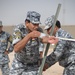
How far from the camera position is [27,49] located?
4059 millimetres

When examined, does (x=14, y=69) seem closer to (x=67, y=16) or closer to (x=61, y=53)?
(x=61, y=53)

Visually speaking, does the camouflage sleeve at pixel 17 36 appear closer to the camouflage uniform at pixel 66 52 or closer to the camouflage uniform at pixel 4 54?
the camouflage uniform at pixel 66 52

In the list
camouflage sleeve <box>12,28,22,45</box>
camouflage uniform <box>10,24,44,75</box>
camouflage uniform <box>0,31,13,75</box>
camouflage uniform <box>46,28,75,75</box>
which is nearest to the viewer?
camouflage uniform <box>46,28,75,75</box>

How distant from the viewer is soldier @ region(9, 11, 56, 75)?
389 centimetres

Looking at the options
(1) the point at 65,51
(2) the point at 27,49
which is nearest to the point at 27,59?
(2) the point at 27,49

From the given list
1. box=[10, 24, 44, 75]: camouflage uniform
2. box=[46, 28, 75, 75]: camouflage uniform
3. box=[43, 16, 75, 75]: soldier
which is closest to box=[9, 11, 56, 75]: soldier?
box=[10, 24, 44, 75]: camouflage uniform

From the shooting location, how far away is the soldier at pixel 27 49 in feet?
12.8

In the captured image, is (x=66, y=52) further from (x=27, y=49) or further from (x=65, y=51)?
(x=27, y=49)

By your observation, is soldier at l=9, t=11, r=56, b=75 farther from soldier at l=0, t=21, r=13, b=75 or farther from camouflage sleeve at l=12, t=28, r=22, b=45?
soldier at l=0, t=21, r=13, b=75

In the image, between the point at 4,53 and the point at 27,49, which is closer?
the point at 27,49

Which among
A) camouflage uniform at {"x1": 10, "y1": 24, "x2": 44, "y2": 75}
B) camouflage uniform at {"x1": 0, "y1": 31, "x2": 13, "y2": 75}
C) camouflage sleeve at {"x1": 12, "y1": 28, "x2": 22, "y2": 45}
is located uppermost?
camouflage sleeve at {"x1": 12, "y1": 28, "x2": 22, "y2": 45}

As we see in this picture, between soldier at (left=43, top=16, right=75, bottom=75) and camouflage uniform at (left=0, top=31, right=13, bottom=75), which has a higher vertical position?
soldier at (left=43, top=16, right=75, bottom=75)

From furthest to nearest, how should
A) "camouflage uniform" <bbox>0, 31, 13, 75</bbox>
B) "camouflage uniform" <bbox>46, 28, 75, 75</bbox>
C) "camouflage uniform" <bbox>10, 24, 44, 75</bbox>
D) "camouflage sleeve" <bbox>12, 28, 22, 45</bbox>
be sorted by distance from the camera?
"camouflage uniform" <bbox>0, 31, 13, 75</bbox> → "camouflage uniform" <bbox>10, 24, 44, 75</bbox> → "camouflage sleeve" <bbox>12, 28, 22, 45</bbox> → "camouflage uniform" <bbox>46, 28, 75, 75</bbox>

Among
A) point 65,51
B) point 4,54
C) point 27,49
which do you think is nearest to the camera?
point 65,51
